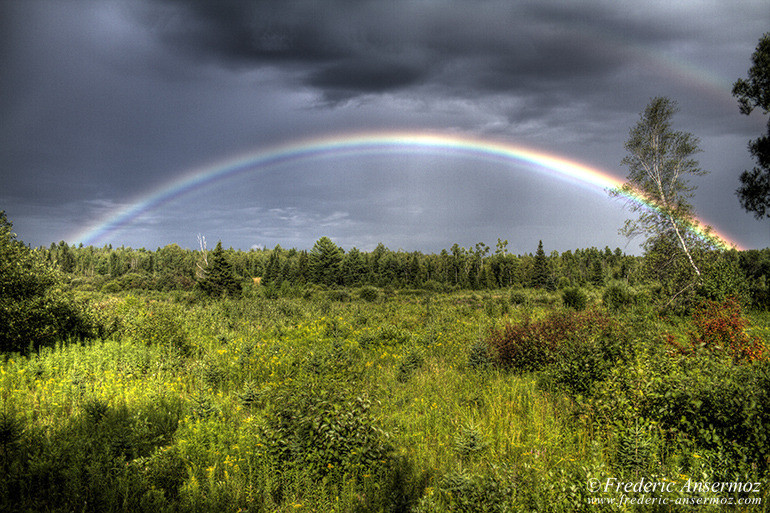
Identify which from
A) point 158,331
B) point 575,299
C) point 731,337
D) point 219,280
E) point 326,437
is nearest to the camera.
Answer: point 326,437

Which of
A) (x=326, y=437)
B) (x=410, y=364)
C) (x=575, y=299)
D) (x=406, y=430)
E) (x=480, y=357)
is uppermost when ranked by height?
(x=575, y=299)

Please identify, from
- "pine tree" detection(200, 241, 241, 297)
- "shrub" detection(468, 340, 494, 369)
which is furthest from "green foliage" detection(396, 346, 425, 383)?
"pine tree" detection(200, 241, 241, 297)

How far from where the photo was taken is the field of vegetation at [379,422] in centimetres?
422

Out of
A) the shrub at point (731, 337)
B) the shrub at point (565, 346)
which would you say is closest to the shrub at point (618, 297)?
the shrub at point (731, 337)

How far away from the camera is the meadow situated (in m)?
4.18

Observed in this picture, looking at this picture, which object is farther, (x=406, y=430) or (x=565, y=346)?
(x=565, y=346)

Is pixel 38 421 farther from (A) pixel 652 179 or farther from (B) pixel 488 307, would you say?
(A) pixel 652 179

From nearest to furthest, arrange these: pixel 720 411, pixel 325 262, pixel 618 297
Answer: pixel 720 411 → pixel 618 297 → pixel 325 262

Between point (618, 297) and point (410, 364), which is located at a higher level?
point (618, 297)

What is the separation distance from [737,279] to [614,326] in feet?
43.7

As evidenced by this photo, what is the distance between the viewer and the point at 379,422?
5.93 meters

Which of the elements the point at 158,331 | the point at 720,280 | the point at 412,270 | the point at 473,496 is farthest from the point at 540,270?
the point at 473,496

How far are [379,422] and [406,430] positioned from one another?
59 centimetres

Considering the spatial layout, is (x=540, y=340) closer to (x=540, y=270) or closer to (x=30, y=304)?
(x=30, y=304)
